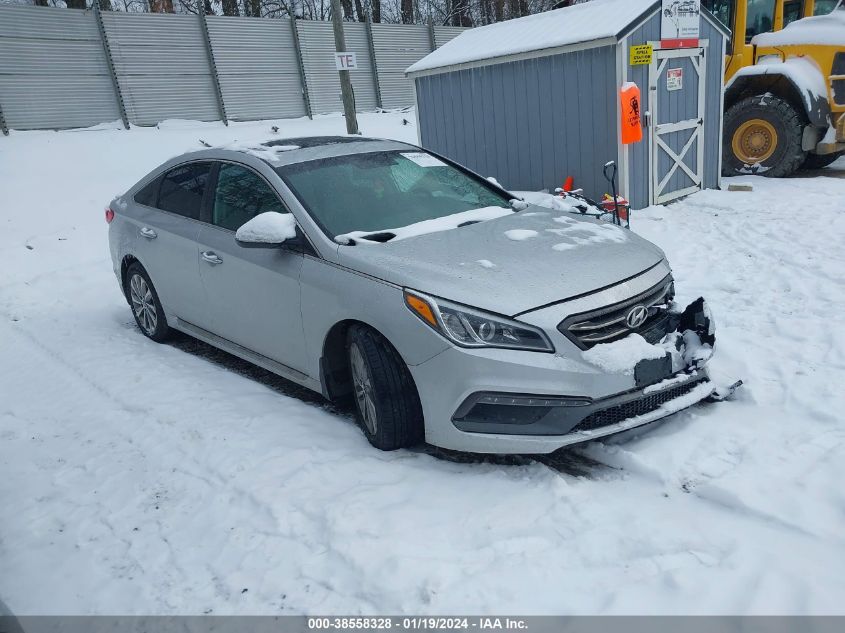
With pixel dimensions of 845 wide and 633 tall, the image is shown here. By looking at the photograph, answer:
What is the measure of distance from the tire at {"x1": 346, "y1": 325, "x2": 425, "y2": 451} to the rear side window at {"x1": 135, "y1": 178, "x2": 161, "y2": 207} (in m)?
2.57

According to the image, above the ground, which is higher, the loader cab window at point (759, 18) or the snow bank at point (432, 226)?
the loader cab window at point (759, 18)

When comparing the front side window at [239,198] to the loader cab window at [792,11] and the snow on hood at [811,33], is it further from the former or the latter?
the loader cab window at [792,11]

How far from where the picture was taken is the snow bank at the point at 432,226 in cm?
343

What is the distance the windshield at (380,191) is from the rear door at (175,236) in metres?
0.97

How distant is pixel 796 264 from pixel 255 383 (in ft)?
14.9

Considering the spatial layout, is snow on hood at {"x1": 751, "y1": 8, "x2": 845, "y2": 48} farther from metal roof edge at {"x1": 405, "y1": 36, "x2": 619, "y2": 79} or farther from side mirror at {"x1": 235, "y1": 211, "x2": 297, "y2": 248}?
side mirror at {"x1": 235, "y1": 211, "x2": 297, "y2": 248}

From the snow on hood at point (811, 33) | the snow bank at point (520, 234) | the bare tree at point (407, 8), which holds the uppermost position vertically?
the bare tree at point (407, 8)

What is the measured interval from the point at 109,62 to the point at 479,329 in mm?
13496

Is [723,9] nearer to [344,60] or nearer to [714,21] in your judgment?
[714,21]

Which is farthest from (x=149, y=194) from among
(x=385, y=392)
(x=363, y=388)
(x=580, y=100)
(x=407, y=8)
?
(x=407, y=8)

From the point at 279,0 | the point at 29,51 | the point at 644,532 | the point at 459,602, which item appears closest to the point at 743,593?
the point at 644,532

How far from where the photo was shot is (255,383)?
4.32m

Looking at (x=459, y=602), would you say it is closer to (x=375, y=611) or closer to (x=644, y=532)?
(x=375, y=611)

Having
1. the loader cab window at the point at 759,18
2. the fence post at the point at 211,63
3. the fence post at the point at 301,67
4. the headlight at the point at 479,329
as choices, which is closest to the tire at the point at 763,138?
the loader cab window at the point at 759,18
